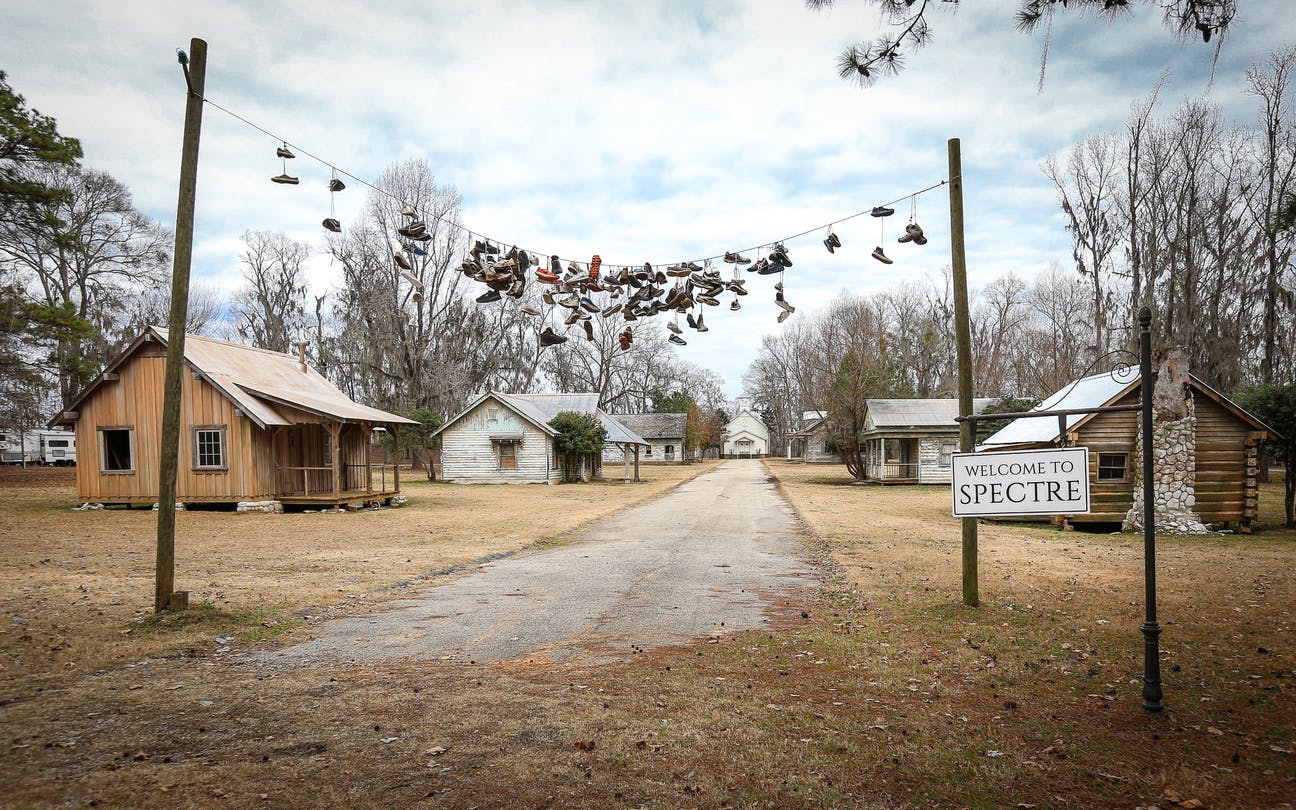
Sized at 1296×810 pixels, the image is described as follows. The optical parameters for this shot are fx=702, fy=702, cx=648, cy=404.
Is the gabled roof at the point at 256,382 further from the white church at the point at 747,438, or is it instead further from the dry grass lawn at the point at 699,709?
the white church at the point at 747,438

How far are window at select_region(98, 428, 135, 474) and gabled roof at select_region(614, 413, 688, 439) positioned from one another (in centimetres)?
5431

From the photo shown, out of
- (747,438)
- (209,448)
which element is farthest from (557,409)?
(747,438)

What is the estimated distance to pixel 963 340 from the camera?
8273 millimetres

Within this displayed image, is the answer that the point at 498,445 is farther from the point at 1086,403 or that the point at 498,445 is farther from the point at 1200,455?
the point at 1200,455

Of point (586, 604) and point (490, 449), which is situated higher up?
point (490, 449)

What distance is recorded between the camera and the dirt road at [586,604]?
264 inches

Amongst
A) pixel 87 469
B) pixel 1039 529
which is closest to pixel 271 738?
pixel 1039 529

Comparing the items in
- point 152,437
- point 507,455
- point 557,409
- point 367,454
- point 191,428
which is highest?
point 557,409

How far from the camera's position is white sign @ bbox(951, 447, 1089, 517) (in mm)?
6391

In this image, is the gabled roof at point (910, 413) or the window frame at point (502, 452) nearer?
the gabled roof at point (910, 413)

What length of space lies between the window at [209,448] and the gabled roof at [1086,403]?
2117 centimetres

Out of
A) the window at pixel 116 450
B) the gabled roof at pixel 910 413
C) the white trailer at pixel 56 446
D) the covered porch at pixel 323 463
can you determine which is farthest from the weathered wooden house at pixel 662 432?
the window at pixel 116 450

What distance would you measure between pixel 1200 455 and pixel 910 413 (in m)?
20.3

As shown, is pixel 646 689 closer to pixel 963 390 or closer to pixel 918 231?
pixel 963 390
